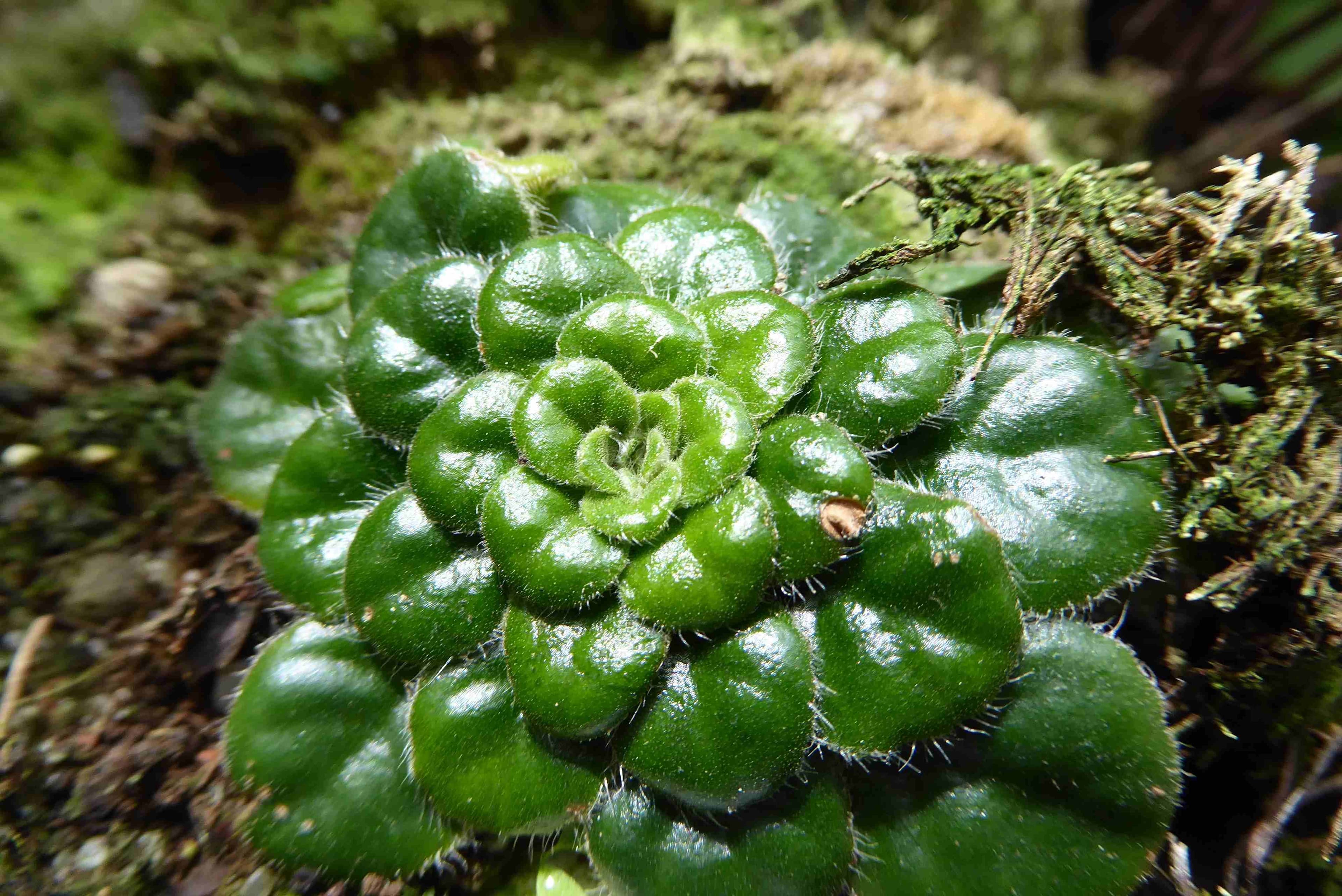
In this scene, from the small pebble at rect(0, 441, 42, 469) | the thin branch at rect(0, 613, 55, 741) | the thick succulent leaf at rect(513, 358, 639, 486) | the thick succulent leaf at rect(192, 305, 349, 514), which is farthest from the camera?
the small pebble at rect(0, 441, 42, 469)

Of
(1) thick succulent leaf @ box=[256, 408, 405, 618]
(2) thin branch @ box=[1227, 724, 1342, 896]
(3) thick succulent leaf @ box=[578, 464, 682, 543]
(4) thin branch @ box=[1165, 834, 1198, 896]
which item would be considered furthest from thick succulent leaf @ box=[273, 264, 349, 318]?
(2) thin branch @ box=[1227, 724, 1342, 896]

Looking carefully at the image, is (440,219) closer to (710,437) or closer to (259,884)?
(710,437)

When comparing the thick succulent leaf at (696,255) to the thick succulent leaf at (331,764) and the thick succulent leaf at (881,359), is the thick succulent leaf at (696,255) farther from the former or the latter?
the thick succulent leaf at (331,764)

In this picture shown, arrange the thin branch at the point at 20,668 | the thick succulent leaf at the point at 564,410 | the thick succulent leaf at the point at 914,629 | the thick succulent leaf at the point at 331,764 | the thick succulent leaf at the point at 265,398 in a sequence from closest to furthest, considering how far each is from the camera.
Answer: the thick succulent leaf at the point at 914,629 < the thick succulent leaf at the point at 564,410 < the thick succulent leaf at the point at 331,764 < the thin branch at the point at 20,668 < the thick succulent leaf at the point at 265,398

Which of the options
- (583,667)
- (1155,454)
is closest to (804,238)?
(1155,454)

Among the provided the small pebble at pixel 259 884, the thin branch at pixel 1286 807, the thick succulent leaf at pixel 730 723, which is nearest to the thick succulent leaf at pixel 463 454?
the thick succulent leaf at pixel 730 723

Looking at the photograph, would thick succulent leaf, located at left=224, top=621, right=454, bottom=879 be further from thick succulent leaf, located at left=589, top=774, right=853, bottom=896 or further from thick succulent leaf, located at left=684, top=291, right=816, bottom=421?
thick succulent leaf, located at left=684, top=291, right=816, bottom=421
